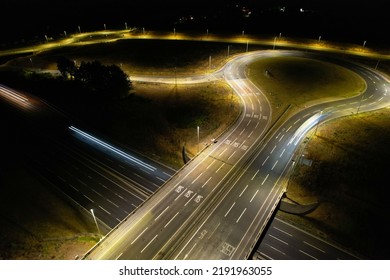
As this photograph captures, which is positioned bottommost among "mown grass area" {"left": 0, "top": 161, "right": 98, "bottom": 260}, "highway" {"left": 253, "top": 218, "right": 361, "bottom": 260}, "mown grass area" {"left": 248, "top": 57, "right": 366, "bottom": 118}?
"highway" {"left": 253, "top": 218, "right": 361, "bottom": 260}

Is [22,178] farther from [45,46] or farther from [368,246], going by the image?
[45,46]

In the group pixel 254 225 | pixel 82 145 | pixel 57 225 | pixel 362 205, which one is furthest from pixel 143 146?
pixel 362 205

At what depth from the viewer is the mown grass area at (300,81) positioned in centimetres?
8862

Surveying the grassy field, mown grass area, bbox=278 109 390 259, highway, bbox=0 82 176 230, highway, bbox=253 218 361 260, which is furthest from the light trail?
mown grass area, bbox=278 109 390 259

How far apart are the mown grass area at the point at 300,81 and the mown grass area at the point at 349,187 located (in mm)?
20330

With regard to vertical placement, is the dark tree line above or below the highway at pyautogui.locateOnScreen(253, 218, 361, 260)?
above

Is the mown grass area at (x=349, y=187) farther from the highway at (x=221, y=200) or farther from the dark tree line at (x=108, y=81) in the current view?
the dark tree line at (x=108, y=81)

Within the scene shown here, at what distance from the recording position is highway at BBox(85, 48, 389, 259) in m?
42.6

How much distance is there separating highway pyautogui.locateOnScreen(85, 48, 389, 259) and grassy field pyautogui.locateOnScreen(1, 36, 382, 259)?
6.24 m

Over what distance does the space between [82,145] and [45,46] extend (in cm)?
13336

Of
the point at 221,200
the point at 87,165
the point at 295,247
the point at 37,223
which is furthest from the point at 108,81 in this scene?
the point at 295,247

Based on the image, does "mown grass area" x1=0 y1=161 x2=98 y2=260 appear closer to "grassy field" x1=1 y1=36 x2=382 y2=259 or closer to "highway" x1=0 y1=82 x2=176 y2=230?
"grassy field" x1=1 y1=36 x2=382 y2=259
